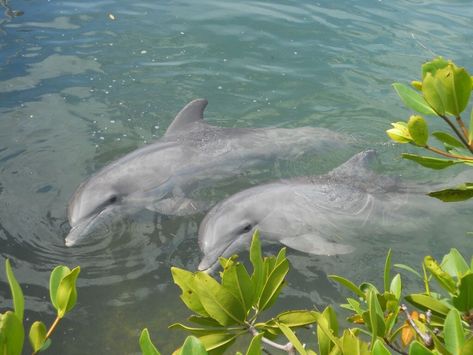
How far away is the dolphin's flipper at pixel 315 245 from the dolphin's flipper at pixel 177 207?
1.12m

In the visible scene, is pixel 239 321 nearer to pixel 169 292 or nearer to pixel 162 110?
pixel 169 292

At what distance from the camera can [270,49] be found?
33.9ft

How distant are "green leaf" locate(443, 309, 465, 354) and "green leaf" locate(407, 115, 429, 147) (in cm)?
50

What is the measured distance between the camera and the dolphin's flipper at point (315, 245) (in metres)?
5.50

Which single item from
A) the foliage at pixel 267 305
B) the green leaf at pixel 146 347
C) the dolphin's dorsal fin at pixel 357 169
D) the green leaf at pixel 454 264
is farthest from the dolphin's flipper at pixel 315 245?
the green leaf at pixel 146 347

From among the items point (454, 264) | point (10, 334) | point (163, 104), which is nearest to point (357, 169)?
point (163, 104)

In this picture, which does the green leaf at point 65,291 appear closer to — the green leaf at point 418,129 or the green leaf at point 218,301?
the green leaf at point 218,301

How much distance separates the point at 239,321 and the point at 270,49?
9.04m

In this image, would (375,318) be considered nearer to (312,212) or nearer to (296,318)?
(296,318)

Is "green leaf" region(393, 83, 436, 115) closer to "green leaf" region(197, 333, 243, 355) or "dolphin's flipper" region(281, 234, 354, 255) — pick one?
"green leaf" region(197, 333, 243, 355)

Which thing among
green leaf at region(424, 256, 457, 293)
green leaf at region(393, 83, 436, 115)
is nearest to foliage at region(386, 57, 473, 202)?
green leaf at region(393, 83, 436, 115)

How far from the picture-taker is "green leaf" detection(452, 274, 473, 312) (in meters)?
1.62

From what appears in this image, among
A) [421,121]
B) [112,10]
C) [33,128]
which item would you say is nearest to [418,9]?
[112,10]

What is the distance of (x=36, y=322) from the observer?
167 centimetres
